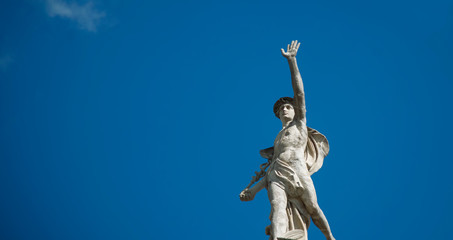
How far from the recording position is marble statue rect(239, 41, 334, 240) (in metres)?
12.7

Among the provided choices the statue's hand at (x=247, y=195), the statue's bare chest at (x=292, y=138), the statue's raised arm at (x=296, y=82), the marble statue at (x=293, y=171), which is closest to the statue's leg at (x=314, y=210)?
the marble statue at (x=293, y=171)

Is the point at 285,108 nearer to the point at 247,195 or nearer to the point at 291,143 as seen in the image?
the point at 291,143

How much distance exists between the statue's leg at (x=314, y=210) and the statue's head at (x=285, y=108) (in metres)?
2.32

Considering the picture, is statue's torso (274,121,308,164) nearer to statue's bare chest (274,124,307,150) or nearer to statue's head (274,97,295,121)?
statue's bare chest (274,124,307,150)

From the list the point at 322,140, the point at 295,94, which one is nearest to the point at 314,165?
the point at 322,140

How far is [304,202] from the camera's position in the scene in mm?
12945

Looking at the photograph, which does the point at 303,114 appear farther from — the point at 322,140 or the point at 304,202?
the point at 304,202

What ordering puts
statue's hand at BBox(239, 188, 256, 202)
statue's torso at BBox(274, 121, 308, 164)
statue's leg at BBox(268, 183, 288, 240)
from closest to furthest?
statue's leg at BBox(268, 183, 288, 240) < statue's torso at BBox(274, 121, 308, 164) < statue's hand at BBox(239, 188, 256, 202)

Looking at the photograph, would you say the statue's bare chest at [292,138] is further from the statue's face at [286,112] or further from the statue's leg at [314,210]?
the statue's leg at [314,210]

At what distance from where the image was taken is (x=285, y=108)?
14.8m

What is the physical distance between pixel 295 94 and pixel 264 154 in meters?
1.91


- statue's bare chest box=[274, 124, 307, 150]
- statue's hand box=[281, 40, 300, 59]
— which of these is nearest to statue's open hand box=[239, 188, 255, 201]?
statue's bare chest box=[274, 124, 307, 150]

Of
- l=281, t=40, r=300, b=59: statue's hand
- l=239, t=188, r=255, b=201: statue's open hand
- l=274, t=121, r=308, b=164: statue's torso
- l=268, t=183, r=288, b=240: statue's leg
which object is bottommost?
l=268, t=183, r=288, b=240: statue's leg

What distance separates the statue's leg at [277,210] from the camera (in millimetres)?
12250
